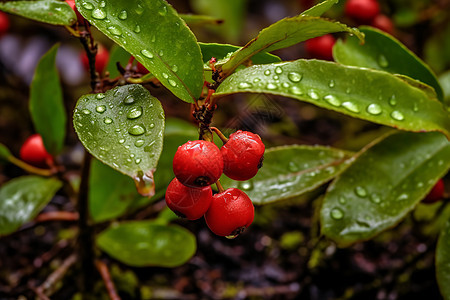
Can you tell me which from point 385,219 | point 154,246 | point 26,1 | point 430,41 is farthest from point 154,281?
point 430,41

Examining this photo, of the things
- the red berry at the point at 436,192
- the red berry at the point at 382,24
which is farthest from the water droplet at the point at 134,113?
the red berry at the point at 382,24

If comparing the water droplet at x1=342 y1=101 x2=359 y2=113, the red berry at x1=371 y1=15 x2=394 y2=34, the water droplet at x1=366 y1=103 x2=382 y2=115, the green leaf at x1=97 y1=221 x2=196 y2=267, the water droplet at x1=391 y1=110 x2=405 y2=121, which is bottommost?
the green leaf at x1=97 y1=221 x2=196 y2=267

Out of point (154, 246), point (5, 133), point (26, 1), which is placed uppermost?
point (26, 1)

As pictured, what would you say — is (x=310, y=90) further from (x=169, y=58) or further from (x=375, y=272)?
(x=375, y=272)

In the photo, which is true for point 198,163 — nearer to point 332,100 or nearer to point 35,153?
point 332,100

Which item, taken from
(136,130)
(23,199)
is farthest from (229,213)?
(23,199)

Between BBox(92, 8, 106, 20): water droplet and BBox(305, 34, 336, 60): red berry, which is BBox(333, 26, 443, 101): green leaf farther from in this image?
BBox(92, 8, 106, 20): water droplet

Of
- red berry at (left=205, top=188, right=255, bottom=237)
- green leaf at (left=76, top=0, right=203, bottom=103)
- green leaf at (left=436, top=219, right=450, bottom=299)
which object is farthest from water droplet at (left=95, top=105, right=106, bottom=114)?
green leaf at (left=436, top=219, right=450, bottom=299)

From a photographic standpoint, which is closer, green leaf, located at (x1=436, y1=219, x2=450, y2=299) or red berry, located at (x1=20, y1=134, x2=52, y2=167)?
green leaf, located at (x1=436, y1=219, x2=450, y2=299)
